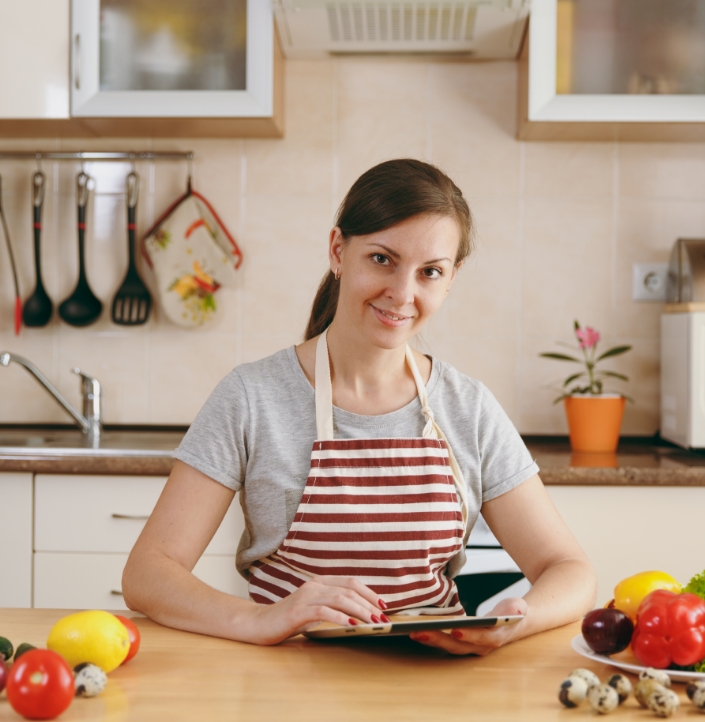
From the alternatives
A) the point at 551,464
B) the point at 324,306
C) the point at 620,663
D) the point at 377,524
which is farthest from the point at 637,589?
the point at 551,464

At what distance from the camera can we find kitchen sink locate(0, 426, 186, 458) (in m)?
1.89

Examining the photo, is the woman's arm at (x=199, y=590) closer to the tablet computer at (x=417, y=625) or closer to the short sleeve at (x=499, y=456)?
the tablet computer at (x=417, y=625)

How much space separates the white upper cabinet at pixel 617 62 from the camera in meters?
2.03

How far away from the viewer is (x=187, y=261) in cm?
231

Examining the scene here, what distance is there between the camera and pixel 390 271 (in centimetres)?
116

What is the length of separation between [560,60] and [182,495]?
1485 millimetres

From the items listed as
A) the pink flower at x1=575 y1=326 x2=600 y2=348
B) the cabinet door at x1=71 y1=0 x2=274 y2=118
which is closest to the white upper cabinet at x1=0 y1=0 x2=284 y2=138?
the cabinet door at x1=71 y1=0 x2=274 y2=118

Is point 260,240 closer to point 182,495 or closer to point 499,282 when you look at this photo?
point 499,282

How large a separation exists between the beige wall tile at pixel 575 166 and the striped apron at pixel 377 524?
53.1 inches

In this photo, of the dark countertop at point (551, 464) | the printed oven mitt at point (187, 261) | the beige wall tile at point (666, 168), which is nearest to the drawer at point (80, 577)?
the dark countertop at point (551, 464)

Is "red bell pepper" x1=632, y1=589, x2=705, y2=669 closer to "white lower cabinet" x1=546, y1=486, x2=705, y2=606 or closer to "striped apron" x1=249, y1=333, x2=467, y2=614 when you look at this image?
"striped apron" x1=249, y1=333, x2=467, y2=614

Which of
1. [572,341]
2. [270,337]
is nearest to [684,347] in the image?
[572,341]

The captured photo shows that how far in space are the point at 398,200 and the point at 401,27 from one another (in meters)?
1.16

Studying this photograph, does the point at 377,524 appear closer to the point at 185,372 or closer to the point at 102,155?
the point at 185,372
